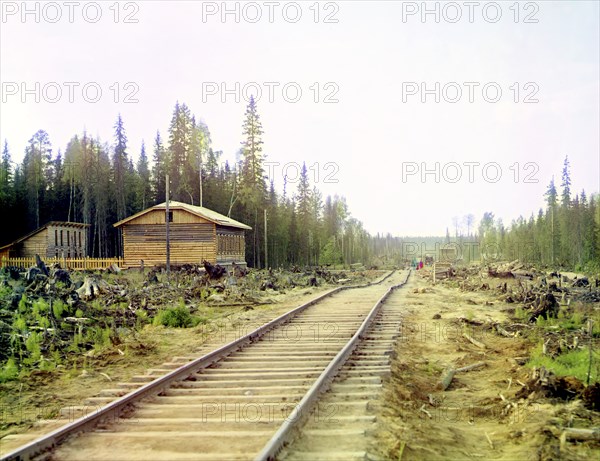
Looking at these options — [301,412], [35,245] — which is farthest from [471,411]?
[35,245]

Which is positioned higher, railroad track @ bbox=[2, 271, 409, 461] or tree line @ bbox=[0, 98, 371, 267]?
tree line @ bbox=[0, 98, 371, 267]

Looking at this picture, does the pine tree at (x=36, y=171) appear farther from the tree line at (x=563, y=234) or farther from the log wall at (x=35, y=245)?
the tree line at (x=563, y=234)

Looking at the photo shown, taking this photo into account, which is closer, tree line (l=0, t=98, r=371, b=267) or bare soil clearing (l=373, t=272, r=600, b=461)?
bare soil clearing (l=373, t=272, r=600, b=461)

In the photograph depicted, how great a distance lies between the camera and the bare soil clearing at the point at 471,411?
5.34m

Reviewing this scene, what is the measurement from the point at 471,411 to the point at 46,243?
146 feet

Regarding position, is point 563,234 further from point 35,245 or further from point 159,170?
point 35,245

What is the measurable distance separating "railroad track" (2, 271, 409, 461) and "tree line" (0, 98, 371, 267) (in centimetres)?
4737

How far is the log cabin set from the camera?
127ft

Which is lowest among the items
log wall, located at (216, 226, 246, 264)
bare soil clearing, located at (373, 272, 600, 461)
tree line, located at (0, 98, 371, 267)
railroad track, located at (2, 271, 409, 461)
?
bare soil clearing, located at (373, 272, 600, 461)

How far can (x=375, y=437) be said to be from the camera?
5305 millimetres

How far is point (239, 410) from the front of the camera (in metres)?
6.19

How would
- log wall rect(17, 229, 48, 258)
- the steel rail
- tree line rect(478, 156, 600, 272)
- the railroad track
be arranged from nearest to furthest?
1. the steel rail
2. the railroad track
3. log wall rect(17, 229, 48, 258)
4. tree line rect(478, 156, 600, 272)

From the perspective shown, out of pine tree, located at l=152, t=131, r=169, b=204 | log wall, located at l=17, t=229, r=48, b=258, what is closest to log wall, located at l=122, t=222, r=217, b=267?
log wall, located at l=17, t=229, r=48, b=258

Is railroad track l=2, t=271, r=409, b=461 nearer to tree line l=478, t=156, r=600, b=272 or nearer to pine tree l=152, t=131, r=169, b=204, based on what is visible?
pine tree l=152, t=131, r=169, b=204
